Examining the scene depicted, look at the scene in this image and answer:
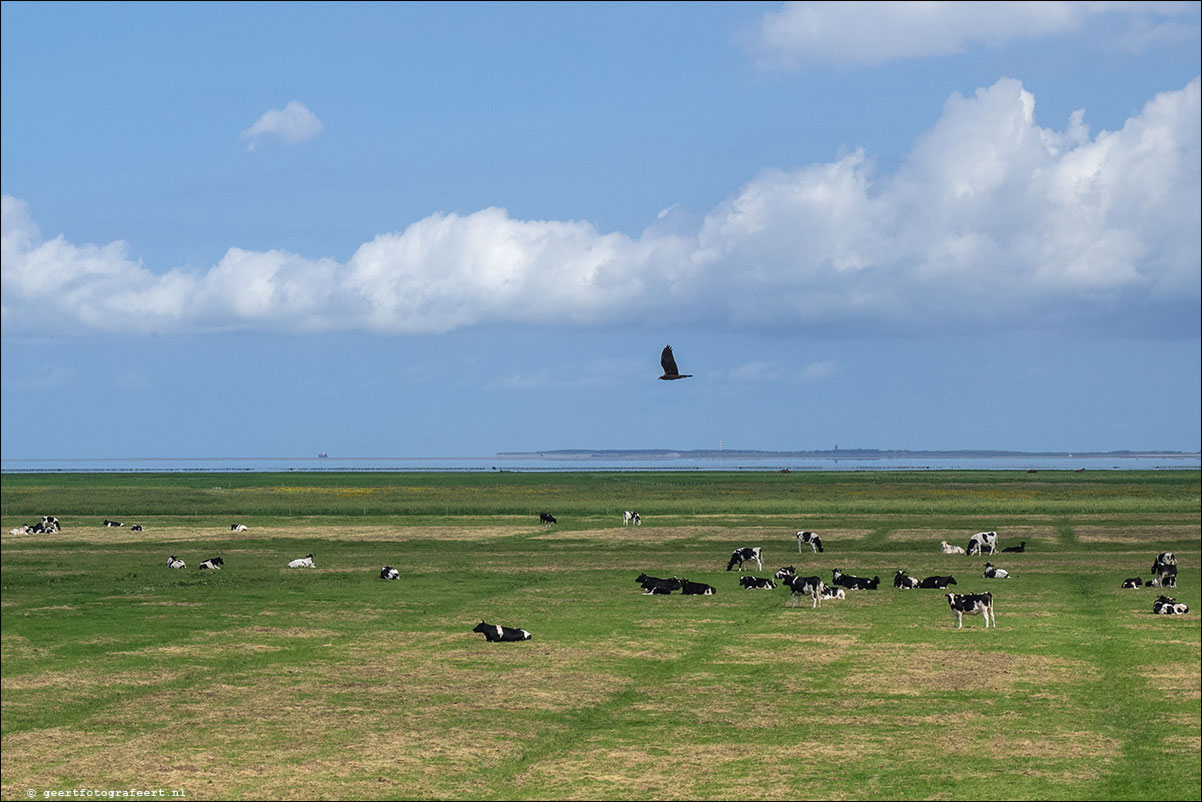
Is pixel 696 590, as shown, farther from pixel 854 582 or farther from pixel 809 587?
pixel 854 582

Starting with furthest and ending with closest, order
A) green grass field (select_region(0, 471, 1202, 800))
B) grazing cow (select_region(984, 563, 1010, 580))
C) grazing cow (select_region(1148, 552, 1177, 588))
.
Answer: grazing cow (select_region(984, 563, 1010, 580))
grazing cow (select_region(1148, 552, 1177, 588))
green grass field (select_region(0, 471, 1202, 800))

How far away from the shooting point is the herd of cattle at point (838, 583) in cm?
3447

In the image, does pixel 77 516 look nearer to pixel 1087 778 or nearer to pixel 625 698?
pixel 625 698

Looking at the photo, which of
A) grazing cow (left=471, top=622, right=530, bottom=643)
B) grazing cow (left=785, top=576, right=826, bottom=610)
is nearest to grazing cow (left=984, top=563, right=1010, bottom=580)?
grazing cow (left=785, top=576, right=826, bottom=610)

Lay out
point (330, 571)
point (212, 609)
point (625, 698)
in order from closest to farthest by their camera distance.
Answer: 1. point (625, 698)
2. point (212, 609)
3. point (330, 571)

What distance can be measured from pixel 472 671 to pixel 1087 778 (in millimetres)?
13829

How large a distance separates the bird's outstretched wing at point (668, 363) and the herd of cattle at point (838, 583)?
2200 cm

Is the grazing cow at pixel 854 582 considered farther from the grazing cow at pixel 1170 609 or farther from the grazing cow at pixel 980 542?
the grazing cow at pixel 980 542

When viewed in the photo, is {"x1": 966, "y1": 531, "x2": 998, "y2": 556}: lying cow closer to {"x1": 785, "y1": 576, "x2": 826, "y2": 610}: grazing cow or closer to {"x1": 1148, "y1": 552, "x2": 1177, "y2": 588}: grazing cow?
{"x1": 1148, "y1": 552, "x2": 1177, "y2": 588}: grazing cow

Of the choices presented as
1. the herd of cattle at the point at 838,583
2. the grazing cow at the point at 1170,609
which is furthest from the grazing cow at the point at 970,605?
the grazing cow at the point at 1170,609

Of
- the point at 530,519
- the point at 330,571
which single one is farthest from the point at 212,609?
the point at 530,519

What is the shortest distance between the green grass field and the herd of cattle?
673 mm

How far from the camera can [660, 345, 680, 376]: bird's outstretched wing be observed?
1086 cm

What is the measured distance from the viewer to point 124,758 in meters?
21.2
